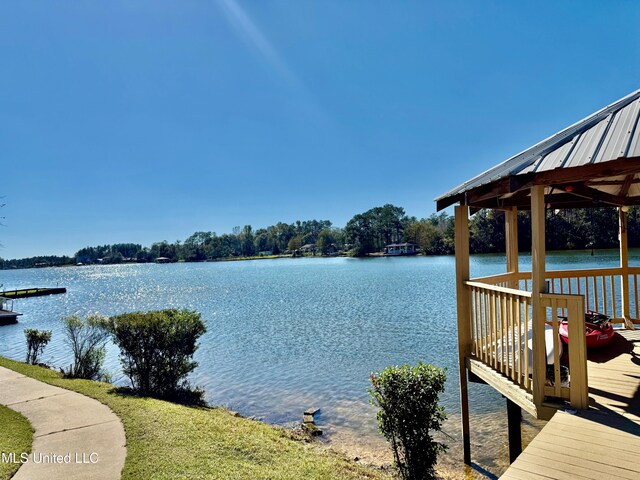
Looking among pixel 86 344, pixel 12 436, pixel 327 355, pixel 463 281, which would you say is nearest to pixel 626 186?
pixel 463 281

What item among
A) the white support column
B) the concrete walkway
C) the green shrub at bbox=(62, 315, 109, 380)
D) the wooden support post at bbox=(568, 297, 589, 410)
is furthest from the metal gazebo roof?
the green shrub at bbox=(62, 315, 109, 380)

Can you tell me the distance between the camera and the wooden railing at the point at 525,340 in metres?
3.16

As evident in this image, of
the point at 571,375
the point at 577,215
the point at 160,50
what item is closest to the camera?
the point at 571,375

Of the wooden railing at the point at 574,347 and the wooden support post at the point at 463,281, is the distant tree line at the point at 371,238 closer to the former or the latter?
the wooden support post at the point at 463,281

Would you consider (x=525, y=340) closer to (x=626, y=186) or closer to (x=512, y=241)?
(x=512, y=241)

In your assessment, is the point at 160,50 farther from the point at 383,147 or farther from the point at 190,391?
the point at 383,147

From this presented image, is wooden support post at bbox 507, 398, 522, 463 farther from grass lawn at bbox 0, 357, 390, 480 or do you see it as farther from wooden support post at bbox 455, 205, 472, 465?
grass lawn at bbox 0, 357, 390, 480

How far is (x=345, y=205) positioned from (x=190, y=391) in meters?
102

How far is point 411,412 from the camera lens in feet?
13.1

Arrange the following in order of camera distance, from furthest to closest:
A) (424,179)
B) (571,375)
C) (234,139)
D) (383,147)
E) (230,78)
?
(424,179) < (383,147) < (234,139) < (230,78) < (571,375)

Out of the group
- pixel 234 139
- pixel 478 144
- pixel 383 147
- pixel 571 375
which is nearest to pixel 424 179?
pixel 383 147

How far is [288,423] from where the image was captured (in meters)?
7.12

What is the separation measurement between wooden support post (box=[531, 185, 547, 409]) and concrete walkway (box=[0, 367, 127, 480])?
3.98 meters

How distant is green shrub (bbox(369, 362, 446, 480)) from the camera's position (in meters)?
4.00
